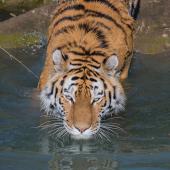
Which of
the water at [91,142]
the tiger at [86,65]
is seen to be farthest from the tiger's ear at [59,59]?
the water at [91,142]

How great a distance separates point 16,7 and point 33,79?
7.46ft

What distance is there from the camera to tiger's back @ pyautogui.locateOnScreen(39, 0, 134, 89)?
A: 5.52 metres

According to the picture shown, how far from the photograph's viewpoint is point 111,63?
5.32 meters

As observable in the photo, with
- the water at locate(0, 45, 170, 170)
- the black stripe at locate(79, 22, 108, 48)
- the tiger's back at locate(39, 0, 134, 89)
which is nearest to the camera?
the water at locate(0, 45, 170, 170)

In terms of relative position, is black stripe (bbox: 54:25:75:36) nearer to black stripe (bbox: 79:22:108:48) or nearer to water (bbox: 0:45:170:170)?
black stripe (bbox: 79:22:108:48)

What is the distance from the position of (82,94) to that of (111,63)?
0.38 m

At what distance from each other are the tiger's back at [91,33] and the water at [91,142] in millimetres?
339

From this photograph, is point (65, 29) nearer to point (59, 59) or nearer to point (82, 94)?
point (59, 59)

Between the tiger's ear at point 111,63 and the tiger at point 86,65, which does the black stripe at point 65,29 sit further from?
the tiger's ear at point 111,63

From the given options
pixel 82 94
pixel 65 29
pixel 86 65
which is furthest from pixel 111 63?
pixel 65 29

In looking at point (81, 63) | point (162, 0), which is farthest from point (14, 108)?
point (162, 0)

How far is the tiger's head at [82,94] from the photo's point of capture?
500 centimetres

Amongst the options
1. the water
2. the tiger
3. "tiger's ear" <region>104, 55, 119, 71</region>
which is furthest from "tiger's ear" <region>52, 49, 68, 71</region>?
the water

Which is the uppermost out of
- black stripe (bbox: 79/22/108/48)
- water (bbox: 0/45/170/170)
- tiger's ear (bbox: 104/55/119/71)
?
black stripe (bbox: 79/22/108/48)
